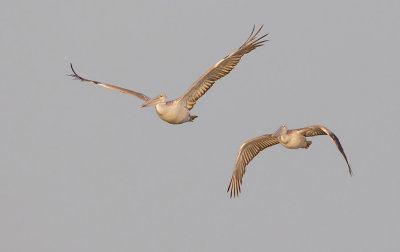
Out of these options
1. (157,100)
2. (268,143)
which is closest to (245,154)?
(268,143)

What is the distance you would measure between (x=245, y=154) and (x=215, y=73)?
352cm

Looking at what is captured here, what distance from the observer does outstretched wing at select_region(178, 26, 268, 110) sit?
30.9 metres

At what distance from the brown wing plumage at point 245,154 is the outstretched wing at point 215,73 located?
2.42 m

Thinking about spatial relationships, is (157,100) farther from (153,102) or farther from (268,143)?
(268,143)

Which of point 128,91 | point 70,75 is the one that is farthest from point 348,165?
point 70,75

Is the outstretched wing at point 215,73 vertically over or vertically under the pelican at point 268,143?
over

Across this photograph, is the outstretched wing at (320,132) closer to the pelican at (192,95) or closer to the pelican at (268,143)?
the pelican at (268,143)

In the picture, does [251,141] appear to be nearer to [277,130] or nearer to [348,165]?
[277,130]

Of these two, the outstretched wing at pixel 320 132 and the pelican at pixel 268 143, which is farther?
the pelican at pixel 268 143

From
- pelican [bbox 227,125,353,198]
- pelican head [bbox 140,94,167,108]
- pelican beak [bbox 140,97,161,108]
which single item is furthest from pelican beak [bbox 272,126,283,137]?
pelican beak [bbox 140,97,161,108]

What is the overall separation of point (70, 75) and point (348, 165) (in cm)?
1128

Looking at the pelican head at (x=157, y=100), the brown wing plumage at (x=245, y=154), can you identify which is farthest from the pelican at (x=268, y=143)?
the pelican head at (x=157, y=100)

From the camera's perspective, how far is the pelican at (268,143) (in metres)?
31.9

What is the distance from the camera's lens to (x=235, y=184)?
34219mm
